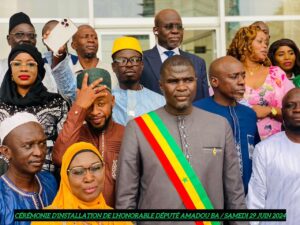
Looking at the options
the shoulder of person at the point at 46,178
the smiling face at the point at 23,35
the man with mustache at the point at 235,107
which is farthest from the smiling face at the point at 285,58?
the shoulder of person at the point at 46,178

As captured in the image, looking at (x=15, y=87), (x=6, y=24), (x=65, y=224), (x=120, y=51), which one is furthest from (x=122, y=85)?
(x=6, y=24)

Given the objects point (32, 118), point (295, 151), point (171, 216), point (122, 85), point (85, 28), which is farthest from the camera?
point (85, 28)

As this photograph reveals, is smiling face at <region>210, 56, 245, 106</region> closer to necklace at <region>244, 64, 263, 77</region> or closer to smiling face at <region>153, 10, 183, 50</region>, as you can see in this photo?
necklace at <region>244, 64, 263, 77</region>

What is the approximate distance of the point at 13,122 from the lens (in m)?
3.83

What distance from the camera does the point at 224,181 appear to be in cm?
383

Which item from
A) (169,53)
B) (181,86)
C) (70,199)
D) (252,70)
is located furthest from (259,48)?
(70,199)

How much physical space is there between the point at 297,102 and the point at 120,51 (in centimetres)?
158

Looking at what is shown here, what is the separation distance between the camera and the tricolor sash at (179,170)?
3645 millimetres

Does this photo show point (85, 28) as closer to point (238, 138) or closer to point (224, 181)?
point (238, 138)

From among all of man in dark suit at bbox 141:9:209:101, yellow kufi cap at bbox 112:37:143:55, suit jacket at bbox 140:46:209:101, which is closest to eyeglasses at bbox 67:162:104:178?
yellow kufi cap at bbox 112:37:143:55

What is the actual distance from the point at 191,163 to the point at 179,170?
9 centimetres

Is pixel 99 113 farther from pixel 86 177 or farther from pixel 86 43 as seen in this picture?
pixel 86 43

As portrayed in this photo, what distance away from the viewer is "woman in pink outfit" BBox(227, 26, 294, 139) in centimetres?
518

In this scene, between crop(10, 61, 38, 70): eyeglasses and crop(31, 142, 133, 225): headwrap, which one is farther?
crop(10, 61, 38, 70): eyeglasses
